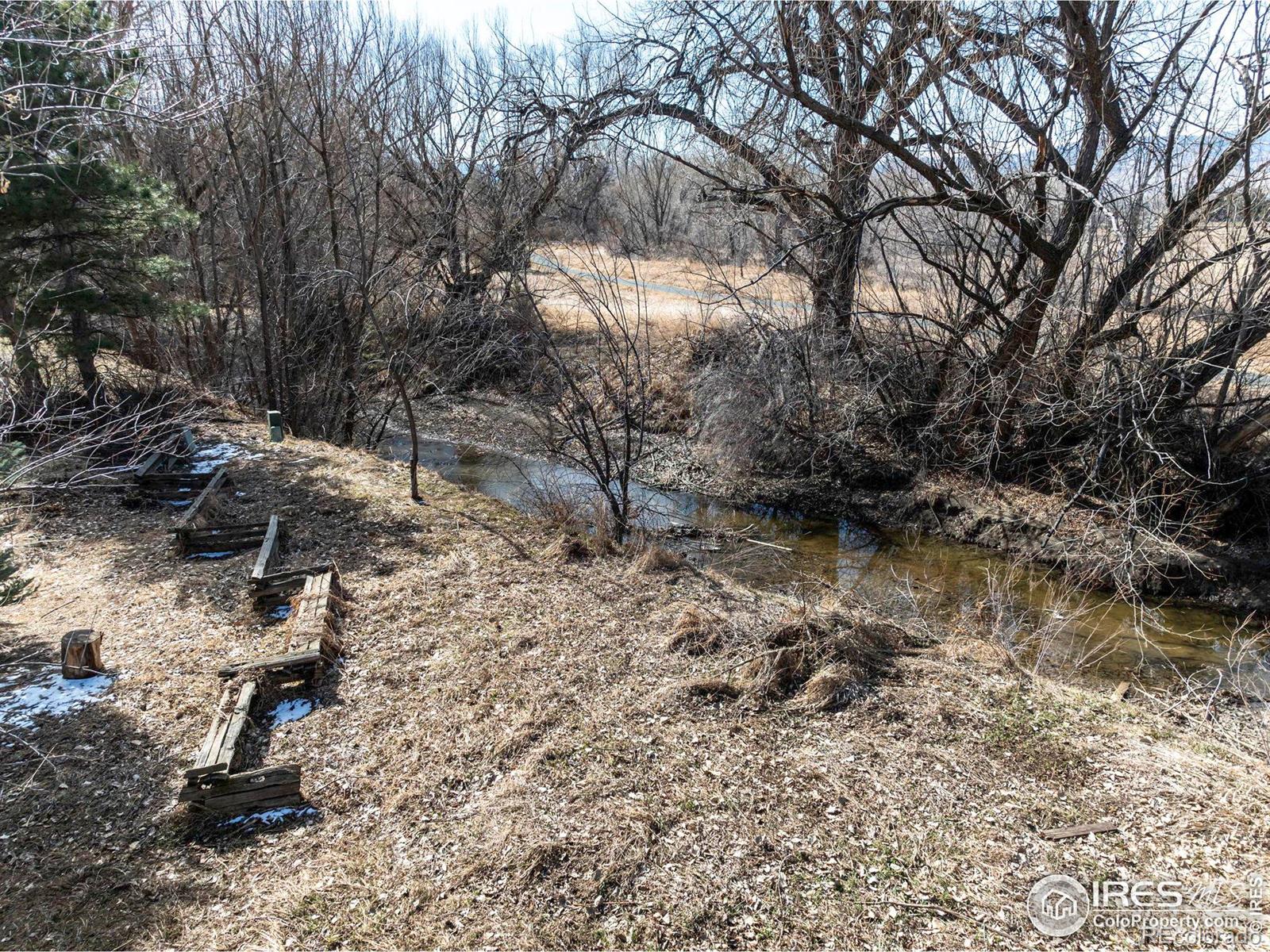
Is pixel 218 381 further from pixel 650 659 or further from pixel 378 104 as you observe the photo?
pixel 650 659

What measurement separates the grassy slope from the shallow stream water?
1.95m

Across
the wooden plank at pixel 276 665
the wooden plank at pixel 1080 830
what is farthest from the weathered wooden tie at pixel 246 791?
the wooden plank at pixel 1080 830

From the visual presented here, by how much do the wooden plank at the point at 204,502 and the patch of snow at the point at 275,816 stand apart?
3.88 m

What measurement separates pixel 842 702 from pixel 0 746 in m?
5.19

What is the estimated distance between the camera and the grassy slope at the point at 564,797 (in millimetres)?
3559

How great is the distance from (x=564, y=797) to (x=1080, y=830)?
271 centimetres

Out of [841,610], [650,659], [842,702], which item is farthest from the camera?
[841,610]

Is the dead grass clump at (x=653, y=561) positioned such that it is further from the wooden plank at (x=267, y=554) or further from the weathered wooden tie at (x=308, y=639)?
the wooden plank at (x=267, y=554)

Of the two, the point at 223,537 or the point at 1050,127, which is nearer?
the point at 223,537

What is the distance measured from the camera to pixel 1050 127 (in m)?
8.70

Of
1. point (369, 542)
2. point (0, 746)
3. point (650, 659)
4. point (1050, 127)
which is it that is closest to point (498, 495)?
point (369, 542)

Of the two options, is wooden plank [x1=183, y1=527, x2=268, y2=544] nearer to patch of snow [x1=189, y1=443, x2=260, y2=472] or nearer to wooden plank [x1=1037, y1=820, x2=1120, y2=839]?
patch of snow [x1=189, y1=443, x2=260, y2=472]

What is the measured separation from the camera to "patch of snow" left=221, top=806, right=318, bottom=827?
4.09 m

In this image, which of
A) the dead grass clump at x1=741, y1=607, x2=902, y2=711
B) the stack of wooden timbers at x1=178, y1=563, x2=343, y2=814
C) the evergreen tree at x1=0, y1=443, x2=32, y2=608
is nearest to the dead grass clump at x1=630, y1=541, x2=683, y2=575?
the dead grass clump at x1=741, y1=607, x2=902, y2=711
